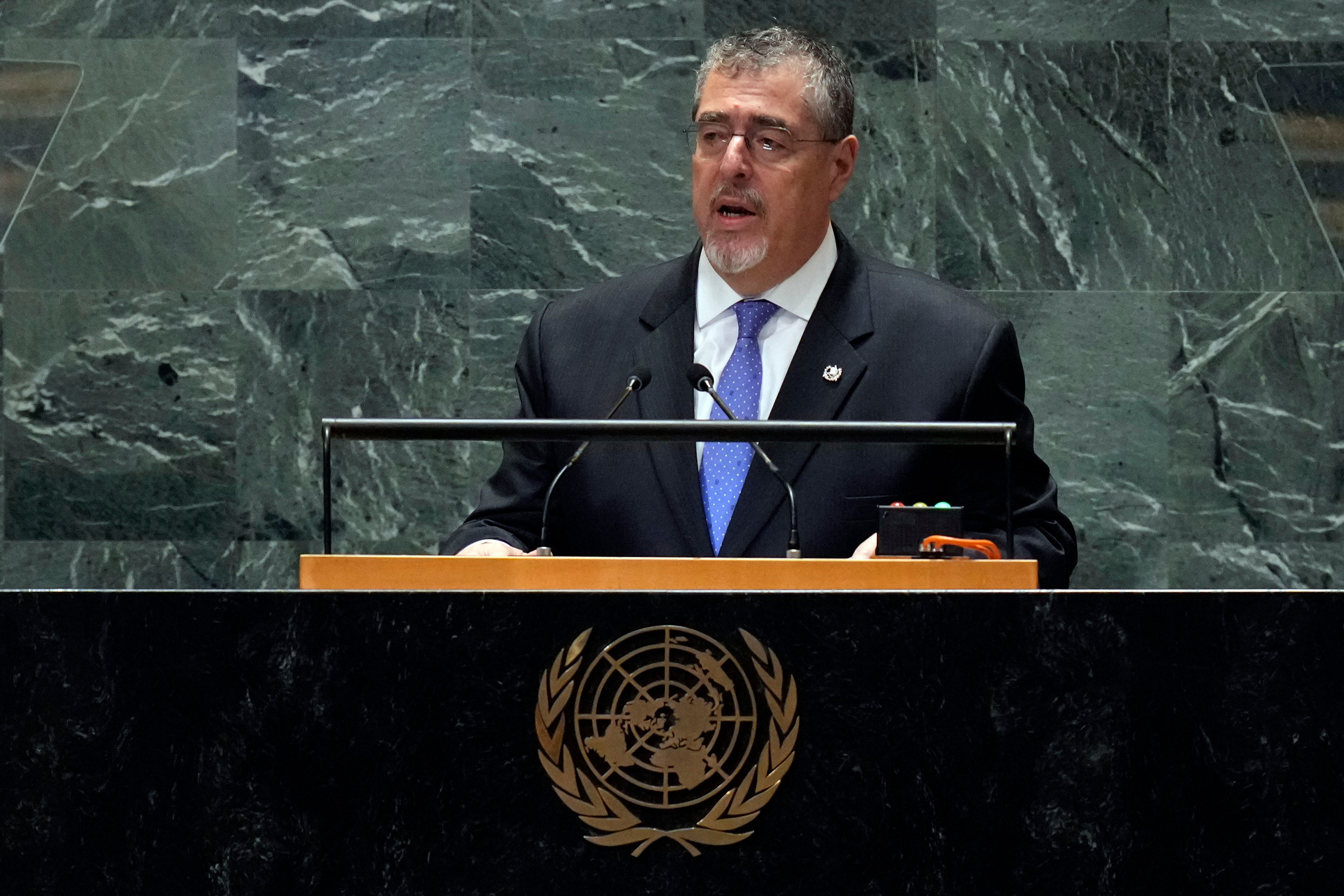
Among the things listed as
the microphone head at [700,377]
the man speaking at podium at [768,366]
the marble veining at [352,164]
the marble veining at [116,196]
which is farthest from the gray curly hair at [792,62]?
the marble veining at [116,196]

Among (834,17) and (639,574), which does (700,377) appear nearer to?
(639,574)

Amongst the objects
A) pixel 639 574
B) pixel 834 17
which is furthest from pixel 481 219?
pixel 639 574

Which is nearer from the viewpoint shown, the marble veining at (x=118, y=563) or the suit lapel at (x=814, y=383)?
the suit lapel at (x=814, y=383)

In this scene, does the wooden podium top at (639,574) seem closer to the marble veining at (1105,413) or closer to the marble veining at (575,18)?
the marble veining at (1105,413)

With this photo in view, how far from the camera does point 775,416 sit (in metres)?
3.20

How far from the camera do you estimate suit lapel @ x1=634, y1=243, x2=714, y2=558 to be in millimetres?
3127

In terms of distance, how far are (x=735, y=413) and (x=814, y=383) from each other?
0.55 feet
